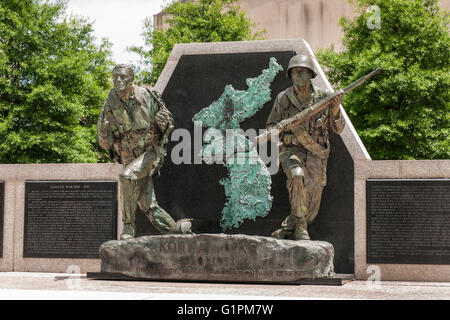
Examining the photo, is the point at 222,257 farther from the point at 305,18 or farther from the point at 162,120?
the point at 305,18

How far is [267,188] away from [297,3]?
25.4 metres

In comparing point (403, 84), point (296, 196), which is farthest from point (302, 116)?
point (403, 84)

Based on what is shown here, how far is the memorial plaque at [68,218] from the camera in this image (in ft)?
41.5

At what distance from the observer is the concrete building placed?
35.1 meters

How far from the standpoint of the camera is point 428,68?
87.9 ft

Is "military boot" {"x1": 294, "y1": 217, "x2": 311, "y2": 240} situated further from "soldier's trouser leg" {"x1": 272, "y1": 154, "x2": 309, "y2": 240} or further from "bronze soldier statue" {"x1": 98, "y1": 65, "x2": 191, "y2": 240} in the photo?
"bronze soldier statue" {"x1": 98, "y1": 65, "x2": 191, "y2": 240}

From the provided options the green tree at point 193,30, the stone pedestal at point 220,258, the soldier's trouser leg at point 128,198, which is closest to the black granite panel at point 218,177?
the stone pedestal at point 220,258

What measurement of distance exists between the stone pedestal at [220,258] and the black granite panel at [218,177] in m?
1.60

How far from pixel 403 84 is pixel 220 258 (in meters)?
17.1

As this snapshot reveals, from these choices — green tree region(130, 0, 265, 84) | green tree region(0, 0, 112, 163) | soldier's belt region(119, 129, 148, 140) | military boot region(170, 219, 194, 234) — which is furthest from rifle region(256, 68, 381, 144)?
green tree region(130, 0, 265, 84)

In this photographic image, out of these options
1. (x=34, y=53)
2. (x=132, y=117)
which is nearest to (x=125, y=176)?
(x=132, y=117)

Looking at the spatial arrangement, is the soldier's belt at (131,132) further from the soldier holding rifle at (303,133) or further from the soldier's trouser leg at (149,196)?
the soldier holding rifle at (303,133)

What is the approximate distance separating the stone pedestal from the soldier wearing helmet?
81 centimetres

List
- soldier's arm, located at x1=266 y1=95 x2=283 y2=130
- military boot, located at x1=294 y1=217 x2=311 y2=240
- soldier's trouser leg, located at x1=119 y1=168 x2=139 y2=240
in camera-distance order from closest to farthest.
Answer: military boot, located at x1=294 y1=217 x2=311 y2=240 < soldier's trouser leg, located at x1=119 y1=168 x2=139 y2=240 < soldier's arm, located at x1=266 y1=95 x2=283 y2=130
